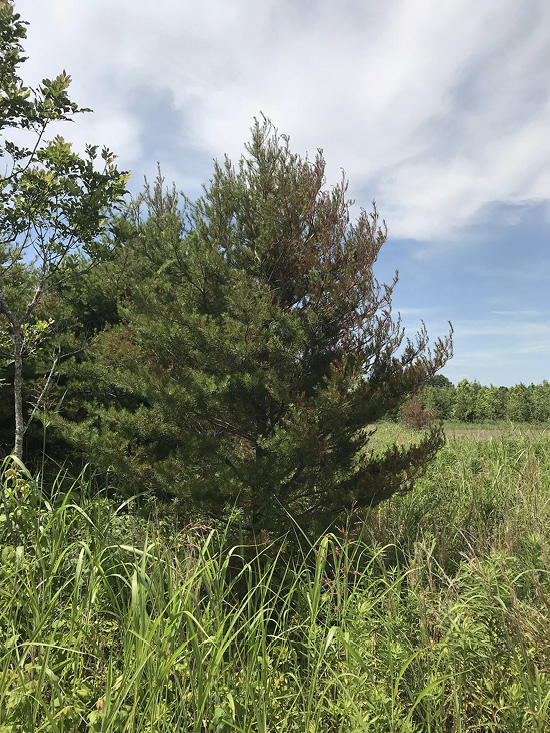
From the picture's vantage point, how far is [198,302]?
458 centimetres

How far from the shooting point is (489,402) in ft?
80.6

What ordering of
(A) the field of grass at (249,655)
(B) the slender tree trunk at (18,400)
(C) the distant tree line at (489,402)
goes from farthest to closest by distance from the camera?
(C) the distant tree line at (489,402)
(B) the slender tree trunk at (18,400)
(A) the field of grass at (249,655)

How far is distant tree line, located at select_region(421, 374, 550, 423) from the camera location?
2245 cm

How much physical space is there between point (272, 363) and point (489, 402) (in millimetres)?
23968

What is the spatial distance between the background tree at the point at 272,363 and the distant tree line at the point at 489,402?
17.4 m

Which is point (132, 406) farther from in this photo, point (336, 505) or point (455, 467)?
point (455, 467)

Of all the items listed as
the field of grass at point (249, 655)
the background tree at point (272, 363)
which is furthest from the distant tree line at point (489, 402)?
the field of grass at point (249, 655)

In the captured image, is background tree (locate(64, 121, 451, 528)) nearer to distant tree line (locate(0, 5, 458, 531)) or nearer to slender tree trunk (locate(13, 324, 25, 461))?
distant tree line (locate(0, 5, 458, 531))

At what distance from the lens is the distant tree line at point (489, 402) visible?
22.5 meters

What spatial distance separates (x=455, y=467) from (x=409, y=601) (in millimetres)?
4527

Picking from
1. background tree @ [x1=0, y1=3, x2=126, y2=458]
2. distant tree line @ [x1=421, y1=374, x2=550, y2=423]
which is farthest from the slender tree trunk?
distant tree line @ [x1=421, y1=374, x2=550, y2=423]

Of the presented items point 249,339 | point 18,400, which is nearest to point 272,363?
point 249,339

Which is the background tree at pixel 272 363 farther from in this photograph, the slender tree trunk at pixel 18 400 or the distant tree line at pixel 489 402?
the distant tree line at pixel 489 402

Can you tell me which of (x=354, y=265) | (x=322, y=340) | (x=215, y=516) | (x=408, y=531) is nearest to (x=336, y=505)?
(x=408, y=531)
